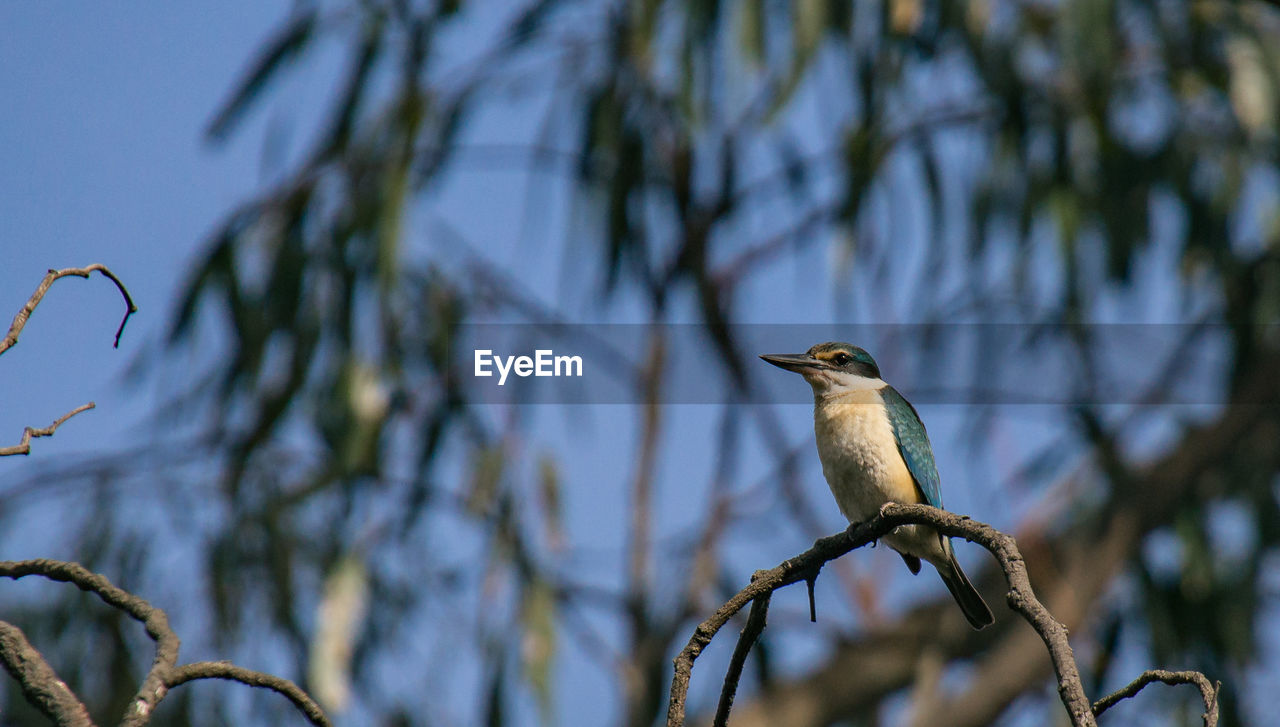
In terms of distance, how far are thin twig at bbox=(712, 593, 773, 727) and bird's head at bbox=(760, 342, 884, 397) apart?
1.33 m

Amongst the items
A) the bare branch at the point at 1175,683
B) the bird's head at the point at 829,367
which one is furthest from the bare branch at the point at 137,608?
the bird's head at the point at 829,367

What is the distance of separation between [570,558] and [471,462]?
1.62 feet

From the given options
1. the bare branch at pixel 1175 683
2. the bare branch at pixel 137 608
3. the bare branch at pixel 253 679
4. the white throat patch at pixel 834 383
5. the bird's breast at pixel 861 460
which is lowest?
the bare branch at pixel 1175 683

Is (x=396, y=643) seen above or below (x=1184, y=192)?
below

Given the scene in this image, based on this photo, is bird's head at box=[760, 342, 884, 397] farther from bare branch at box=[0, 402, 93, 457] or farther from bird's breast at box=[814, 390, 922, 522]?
bare branch at box=[0, 402, 93, 457]

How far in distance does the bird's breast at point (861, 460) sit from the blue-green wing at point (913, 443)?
0.02m

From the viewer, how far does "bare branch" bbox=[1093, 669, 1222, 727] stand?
0.85m

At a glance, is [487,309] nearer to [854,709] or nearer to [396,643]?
[396,643]

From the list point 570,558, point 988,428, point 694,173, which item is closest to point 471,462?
point 570,558

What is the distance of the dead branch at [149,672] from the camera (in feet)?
3.12

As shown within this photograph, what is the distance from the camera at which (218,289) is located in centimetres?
484

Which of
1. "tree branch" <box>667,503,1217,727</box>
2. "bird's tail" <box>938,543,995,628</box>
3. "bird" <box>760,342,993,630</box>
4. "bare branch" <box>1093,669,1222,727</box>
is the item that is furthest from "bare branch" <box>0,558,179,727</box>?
"bird" <box>760,342,993,630</box>

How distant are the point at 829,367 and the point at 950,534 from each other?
4.41ft

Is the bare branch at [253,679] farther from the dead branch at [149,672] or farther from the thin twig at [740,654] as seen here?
the thin twig at [740,654]
